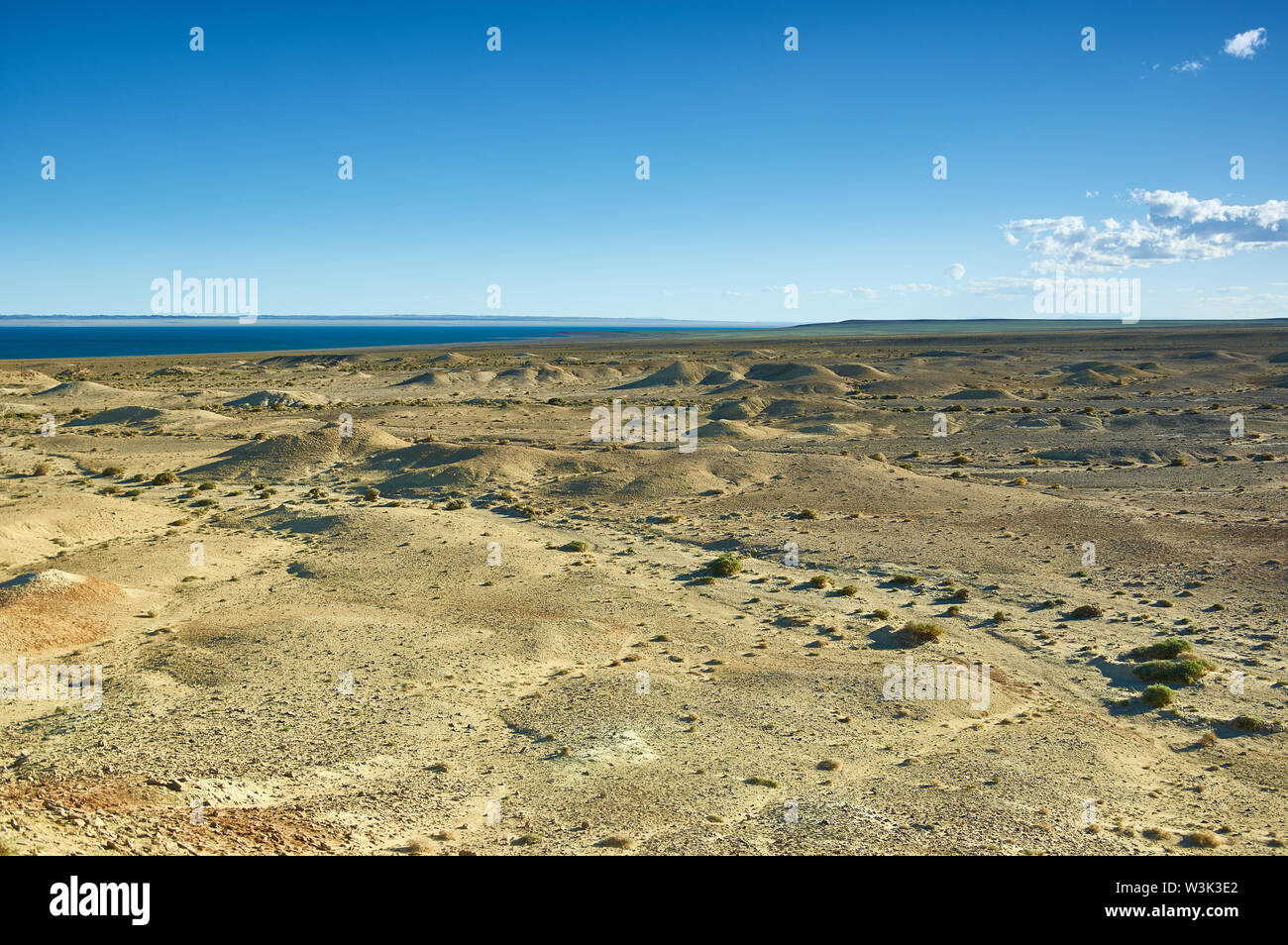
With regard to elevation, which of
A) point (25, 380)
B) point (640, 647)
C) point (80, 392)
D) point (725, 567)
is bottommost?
point (640, 647)

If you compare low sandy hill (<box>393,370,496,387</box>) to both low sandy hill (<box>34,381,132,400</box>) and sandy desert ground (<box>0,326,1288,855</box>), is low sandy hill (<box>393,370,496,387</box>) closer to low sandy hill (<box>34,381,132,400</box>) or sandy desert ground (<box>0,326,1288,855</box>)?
low sandy hill (<box>34,381,132,400</box>)

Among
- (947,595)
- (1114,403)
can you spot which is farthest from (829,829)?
(1114,403)

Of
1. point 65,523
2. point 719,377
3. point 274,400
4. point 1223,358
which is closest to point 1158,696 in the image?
point 65,523

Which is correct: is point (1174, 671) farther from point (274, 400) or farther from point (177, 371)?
point (177, 371)

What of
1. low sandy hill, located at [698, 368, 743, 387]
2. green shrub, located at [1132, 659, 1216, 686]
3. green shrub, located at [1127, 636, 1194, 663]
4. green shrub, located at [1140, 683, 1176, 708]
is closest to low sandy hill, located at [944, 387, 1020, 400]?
low sandy hill, located at [698, 368, 743, 387]

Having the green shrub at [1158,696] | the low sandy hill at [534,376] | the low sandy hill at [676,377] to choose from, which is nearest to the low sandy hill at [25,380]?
the low sandy hill at [534,376]

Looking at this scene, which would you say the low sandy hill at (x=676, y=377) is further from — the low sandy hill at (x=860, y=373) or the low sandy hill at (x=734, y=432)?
the low sandy hill at (x=734, y=432)
